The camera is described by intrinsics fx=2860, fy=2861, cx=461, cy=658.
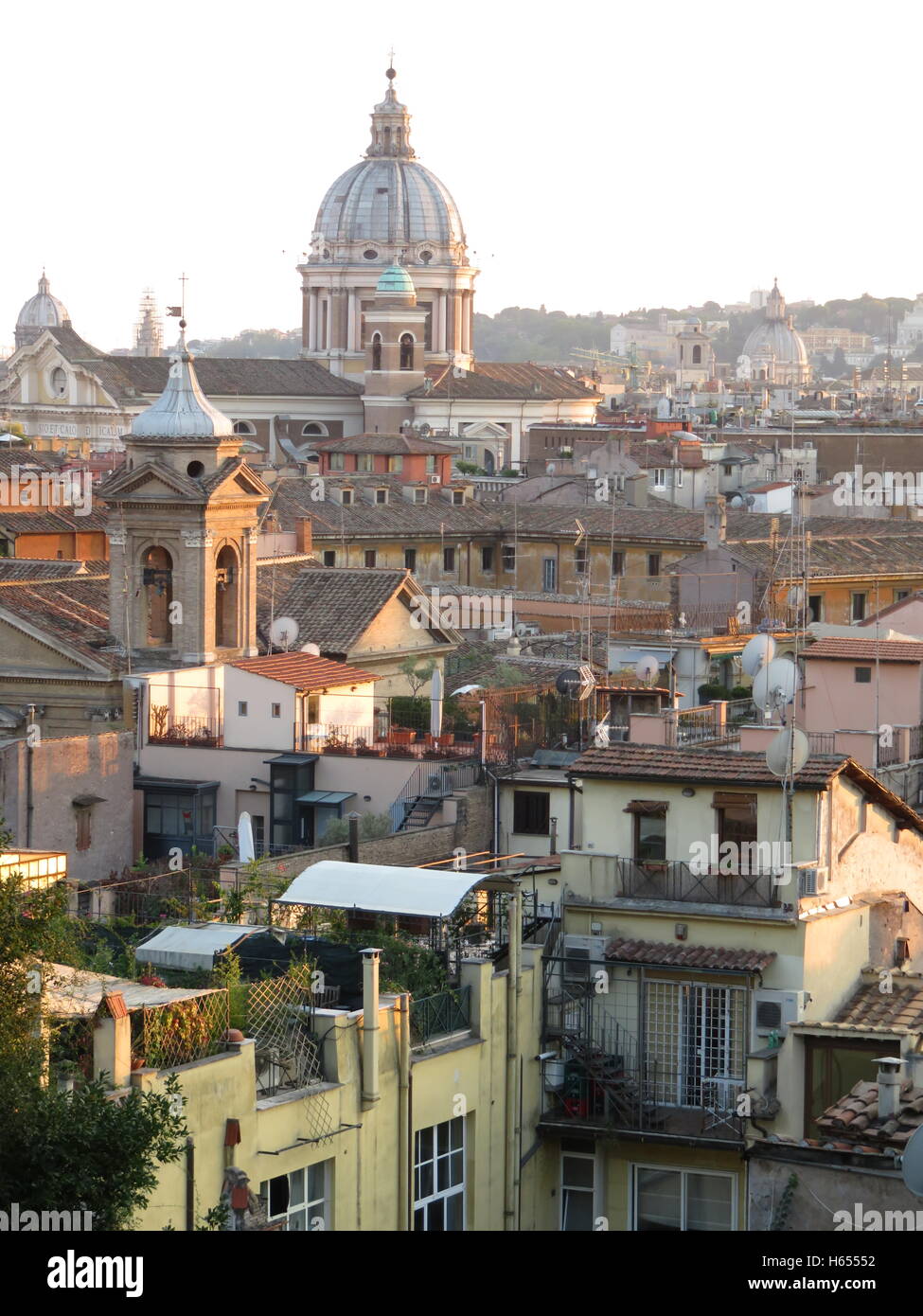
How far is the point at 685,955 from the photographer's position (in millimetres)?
13625

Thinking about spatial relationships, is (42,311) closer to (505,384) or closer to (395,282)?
(395,282)

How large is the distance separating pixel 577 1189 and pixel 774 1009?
1.25 m

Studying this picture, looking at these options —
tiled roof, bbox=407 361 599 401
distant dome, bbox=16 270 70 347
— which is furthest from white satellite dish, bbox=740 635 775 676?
distant dome, bbox=16 270 70 347

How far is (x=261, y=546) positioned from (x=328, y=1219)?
74.6 ft

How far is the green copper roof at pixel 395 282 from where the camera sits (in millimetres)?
86312

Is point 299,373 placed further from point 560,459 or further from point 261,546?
point 261,546

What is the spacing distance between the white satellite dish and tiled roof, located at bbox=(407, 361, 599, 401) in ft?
191

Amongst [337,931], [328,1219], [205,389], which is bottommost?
[328,1219]

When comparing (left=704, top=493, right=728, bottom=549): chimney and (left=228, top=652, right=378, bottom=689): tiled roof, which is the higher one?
(left=704, top=493, right=728, bottom=549): chimney

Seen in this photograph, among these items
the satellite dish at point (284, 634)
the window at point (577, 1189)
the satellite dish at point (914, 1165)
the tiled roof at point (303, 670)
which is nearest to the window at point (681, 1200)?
the window at point (577, 1189)

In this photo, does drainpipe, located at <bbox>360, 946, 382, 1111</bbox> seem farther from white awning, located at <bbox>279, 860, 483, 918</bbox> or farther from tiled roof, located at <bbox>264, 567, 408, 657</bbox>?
tiled roof, located at <bbox>264, 567, 408, 657</bbox>

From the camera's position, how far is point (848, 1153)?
11.7 meters

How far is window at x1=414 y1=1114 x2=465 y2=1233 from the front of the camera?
1220 centimetres
